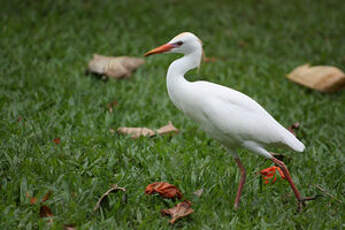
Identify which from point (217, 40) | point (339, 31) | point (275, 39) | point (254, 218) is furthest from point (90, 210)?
point (339, 31)

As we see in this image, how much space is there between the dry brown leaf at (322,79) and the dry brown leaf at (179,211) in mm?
3388

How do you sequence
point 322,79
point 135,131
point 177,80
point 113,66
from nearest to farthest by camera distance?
point 177,80, point 135,131, point 113,66, point 322,79

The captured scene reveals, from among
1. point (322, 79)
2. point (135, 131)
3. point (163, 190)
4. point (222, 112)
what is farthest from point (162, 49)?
point (322, 79)

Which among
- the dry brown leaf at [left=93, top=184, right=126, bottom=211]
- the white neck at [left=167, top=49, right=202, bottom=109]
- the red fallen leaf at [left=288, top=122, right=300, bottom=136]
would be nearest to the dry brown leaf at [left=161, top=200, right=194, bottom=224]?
the dry brown leaf at [left=93, top=184, right=126, bottom=211]

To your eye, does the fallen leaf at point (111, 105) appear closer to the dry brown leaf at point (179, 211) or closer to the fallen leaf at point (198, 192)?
the fallen leaf at point (198, 192)

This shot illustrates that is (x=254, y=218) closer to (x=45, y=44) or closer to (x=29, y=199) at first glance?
(x=29, y=199)

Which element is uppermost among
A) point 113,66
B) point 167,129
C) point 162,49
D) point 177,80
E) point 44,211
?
point 162,49

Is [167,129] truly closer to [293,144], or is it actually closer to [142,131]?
[142,131]

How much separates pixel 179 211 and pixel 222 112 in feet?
Answer: 2.61

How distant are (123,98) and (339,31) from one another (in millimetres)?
4832

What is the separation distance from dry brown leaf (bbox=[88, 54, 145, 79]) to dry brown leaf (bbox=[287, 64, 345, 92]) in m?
2.34

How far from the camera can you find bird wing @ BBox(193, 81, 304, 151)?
10.2 ft

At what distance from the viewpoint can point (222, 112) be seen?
3088mm

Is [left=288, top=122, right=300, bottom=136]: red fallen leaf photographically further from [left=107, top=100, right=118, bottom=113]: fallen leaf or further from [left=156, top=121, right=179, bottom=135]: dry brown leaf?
[left=107, top=100, right=118, bottom=113]: fallen leaf
